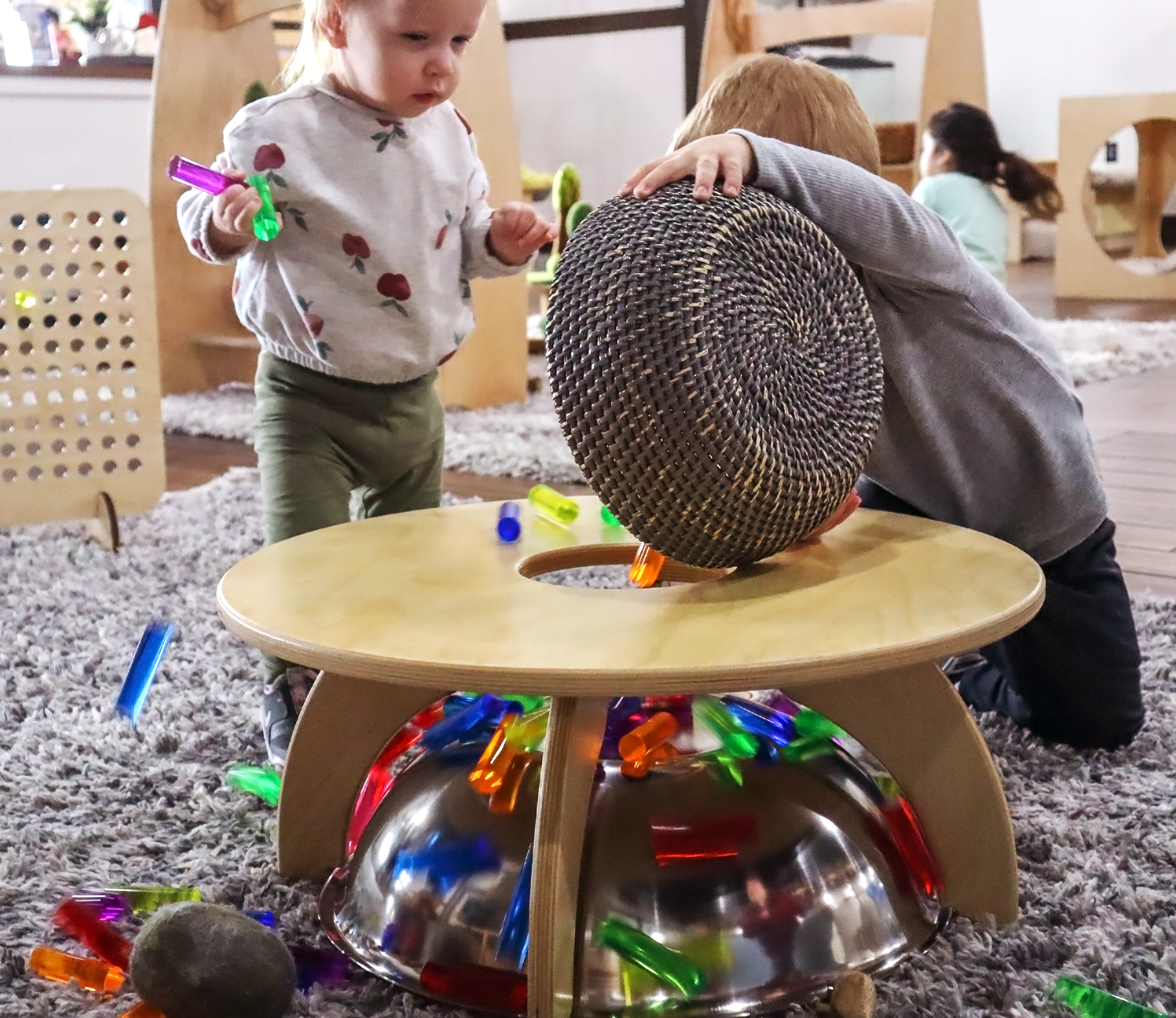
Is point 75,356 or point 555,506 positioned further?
point 75,356

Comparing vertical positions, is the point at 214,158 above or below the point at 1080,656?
above

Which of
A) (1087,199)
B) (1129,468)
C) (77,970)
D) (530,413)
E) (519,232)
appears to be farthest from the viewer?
(1087,199)

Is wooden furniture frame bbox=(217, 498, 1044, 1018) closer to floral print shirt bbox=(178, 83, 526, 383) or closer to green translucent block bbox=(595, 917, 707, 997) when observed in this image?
green translucent block bbox=(595, 917, 707, 997)

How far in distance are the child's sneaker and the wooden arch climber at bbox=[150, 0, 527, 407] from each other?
157cm

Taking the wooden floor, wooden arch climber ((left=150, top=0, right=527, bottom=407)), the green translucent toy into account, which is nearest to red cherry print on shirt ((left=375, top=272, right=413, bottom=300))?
the green translucent toy

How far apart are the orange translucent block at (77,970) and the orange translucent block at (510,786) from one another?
0.76 feet

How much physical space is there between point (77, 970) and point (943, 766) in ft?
1.71

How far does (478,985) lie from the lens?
730 mm

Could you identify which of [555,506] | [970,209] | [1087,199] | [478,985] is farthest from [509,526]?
[1087,199]

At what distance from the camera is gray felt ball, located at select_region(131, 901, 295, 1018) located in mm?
670

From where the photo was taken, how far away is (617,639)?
64 centimetres

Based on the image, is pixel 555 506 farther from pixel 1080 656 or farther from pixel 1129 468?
pixel 1129 468

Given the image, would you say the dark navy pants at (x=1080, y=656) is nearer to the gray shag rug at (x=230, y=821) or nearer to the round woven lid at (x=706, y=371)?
the gray shag rug at (x=230, y=821)

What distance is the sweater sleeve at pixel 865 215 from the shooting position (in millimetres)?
814
